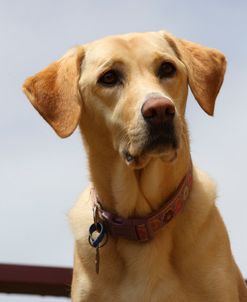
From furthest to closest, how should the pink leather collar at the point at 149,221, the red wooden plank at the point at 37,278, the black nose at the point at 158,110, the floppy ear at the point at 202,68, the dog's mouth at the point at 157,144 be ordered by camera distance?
the red wooden plank at the point at 37,278, the floppy ear at the point at 202,68, the pink leather collar at the point at 149,221, the dog's mouth at the point at 157,144, the black nose at the point at 158,110

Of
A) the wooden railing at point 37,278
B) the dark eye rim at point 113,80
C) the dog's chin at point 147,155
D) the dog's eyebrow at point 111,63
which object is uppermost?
the dog's eyebrow at point 111,63

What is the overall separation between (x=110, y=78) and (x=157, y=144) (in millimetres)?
485

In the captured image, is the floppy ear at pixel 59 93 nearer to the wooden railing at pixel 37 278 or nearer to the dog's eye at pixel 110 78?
the dog's eye at pixel 110 78

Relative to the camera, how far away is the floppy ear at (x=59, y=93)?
4.66 metres

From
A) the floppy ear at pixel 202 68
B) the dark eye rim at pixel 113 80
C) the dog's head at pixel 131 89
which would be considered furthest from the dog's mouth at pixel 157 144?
the floppy ear at pixel 202 68

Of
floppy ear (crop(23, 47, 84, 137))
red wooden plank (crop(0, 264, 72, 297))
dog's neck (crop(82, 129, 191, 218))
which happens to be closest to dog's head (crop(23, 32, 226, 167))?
floppy ear (crop(23, 47, 84, 137))

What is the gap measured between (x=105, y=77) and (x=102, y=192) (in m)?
0.58

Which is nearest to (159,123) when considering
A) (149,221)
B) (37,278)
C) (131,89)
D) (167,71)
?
(131,89)

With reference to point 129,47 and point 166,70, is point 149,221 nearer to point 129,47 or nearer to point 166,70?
point 166,70

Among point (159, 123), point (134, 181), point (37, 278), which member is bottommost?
point (37, 278)

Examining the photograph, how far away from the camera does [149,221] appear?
180 inches

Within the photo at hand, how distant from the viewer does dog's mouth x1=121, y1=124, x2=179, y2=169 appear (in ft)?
14.3

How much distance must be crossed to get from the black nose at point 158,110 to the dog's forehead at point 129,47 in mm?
426

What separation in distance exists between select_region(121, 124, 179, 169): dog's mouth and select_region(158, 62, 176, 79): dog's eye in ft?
1.28
